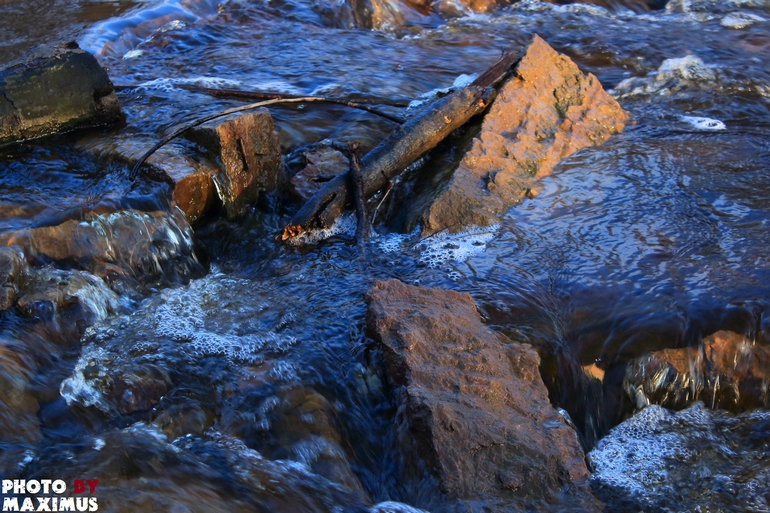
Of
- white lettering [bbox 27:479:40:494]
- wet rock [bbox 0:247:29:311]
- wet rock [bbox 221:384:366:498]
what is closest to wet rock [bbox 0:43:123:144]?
wet rock [bbox 0:247:29:311]

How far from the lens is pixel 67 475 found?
7.62 ft

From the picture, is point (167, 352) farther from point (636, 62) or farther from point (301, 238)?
point (636, 62)

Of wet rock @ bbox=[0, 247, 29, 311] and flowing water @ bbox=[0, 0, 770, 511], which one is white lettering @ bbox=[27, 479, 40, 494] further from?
wet rock @ bbox=[0, 247, 29, 311]

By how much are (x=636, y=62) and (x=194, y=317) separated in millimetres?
5705

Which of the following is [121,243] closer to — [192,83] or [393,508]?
[393,508]

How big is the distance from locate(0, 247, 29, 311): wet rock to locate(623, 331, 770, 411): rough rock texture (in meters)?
3.04

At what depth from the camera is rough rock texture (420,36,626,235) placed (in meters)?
4.25

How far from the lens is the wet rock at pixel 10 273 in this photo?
3.36 m

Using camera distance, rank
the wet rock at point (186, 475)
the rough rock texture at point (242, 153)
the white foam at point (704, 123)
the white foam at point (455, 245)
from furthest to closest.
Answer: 1. the white foam at point (704, 123)
2. the rough rock texture at point (242, 153)
3. the white foam at point (455, 245)
4. the wet rock at point (186, 475)

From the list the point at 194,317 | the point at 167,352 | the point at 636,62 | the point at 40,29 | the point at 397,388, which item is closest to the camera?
the point at 397,388

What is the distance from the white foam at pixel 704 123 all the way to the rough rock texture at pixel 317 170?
2.93m

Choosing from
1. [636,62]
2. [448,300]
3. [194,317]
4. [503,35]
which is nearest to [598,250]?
[448,300]

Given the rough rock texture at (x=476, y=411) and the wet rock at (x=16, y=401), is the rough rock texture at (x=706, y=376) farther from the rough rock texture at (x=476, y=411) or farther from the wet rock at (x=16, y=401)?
the wet rock at (x=16, y=401)

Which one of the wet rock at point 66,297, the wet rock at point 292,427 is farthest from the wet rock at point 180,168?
the wet rock at point 292,427
